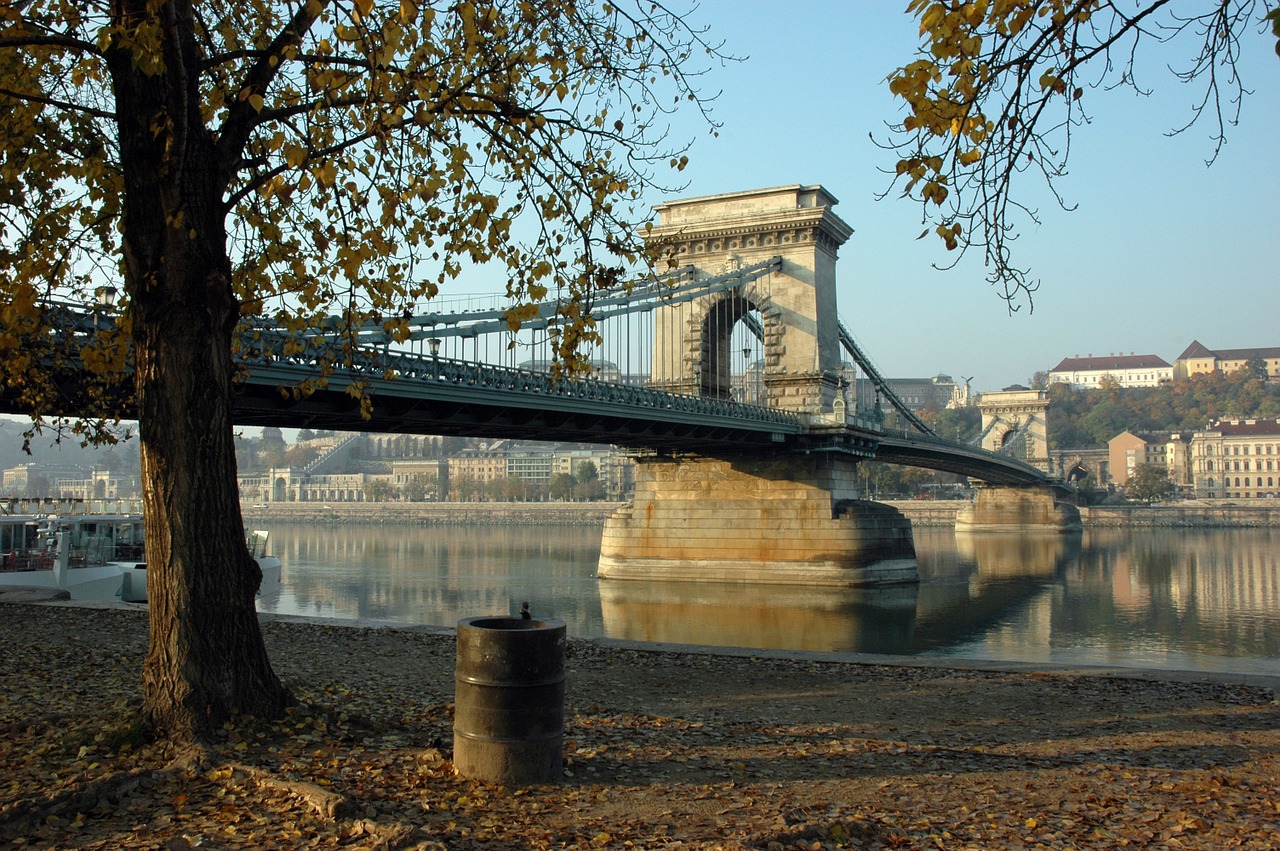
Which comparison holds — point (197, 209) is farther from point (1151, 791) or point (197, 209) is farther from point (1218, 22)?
point (1151, 791)

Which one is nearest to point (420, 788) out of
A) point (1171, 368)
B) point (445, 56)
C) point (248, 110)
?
point (248, 110)

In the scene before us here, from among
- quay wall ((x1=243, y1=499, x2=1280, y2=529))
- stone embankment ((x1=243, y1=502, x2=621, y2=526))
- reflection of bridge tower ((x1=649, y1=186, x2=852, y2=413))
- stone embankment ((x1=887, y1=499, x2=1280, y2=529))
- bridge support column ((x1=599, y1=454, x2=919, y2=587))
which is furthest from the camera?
stone embankment ((x1=243, y1=502, x2=621, y2=526))

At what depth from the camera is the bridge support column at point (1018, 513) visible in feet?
299

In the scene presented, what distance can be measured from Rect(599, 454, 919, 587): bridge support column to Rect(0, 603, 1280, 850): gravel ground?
1155 inches

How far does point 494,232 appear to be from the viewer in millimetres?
8789

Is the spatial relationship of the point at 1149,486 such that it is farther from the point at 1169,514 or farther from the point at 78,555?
the point at 78,555

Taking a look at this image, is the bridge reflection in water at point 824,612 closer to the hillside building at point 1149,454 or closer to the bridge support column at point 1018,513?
the bridge support column at point 1018,513

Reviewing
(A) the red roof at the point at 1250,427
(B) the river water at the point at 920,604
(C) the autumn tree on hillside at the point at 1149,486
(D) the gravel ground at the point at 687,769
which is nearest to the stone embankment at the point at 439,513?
(C) the autumn tree on hillside at the point at 1149,486

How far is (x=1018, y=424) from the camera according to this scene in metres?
118

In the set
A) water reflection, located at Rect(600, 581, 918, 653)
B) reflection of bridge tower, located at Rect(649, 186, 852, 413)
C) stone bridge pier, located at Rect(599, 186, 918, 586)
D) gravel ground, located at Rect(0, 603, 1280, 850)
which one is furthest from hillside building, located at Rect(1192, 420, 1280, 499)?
gravel ground, located at Rect(0, 603, 1280, 850)

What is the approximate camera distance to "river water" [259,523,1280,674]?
82.6 feet

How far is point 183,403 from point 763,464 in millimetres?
36262

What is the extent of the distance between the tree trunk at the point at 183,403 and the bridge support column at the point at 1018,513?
90.4m

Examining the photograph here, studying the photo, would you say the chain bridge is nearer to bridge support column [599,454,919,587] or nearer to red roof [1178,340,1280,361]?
bridge support column [599,454,919,587]
